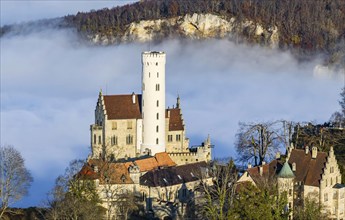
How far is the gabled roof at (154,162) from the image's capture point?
8269 cm

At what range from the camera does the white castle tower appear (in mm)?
90688

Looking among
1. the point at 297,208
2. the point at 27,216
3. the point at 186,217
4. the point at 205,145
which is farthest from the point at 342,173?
the point at 27,216

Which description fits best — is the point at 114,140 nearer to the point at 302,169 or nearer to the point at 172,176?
the point at 172,176

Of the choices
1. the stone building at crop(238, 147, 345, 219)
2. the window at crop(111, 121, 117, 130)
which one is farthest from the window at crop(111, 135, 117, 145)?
the stone building at crop(238, 147, 345, 219)

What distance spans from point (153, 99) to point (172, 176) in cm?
1201

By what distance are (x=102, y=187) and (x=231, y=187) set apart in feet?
35.2

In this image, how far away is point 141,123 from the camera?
299 ft

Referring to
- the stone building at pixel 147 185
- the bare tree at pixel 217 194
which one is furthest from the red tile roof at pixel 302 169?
the stone building at pixel 147 185

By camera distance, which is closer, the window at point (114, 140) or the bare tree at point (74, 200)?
the bare tree at point (74, 200)

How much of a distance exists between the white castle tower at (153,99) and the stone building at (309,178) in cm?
1816

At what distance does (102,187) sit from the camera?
3022 inches

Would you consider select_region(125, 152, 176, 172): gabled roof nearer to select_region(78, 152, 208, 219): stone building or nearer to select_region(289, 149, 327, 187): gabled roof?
select_region(78, 152, 208, 219): stone building

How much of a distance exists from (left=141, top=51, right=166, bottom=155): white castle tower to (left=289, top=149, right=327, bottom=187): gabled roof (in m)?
19.4

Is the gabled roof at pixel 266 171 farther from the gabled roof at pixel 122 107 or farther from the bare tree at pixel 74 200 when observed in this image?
the gabled roof at pixel 122 107
